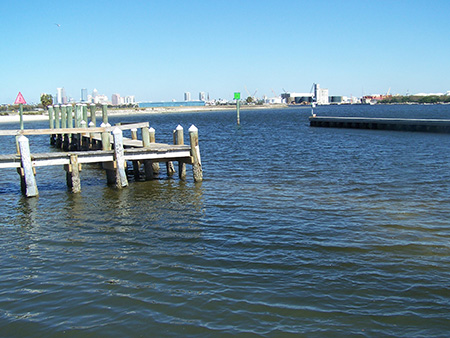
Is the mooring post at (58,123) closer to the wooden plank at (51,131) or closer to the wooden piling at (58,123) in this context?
the wooden piling at (58,123)

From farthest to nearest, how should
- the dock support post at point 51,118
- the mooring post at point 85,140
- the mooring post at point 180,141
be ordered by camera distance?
the dock support post at point 51,118 < the mooring post at point 85,140 < the mooring post at point 180,141

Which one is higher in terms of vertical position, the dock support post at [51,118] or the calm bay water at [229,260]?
the dock support post at [51,118]

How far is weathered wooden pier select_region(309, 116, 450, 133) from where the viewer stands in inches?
1690

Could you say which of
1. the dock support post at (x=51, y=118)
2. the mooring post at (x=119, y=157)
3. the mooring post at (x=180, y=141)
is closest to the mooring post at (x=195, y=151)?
the mooring post at (x=180, y=141)

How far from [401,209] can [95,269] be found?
28.8 feet

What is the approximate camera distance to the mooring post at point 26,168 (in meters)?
15.1

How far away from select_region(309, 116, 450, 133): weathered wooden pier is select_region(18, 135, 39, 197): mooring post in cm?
3742

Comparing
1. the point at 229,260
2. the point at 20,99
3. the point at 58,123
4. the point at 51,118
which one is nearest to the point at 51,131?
the point at 229,260

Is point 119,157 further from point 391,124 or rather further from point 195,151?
point 391,124

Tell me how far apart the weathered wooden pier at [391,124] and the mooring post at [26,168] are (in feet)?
123

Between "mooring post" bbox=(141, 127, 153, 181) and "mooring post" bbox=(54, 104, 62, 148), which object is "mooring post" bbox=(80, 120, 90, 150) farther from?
"mooring post" bbox=(141, 127, 153, 181)

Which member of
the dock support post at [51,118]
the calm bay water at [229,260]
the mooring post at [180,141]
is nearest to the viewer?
the calm bay water at [229,260]

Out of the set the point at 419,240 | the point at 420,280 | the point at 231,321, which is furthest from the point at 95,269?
the point at 419,240

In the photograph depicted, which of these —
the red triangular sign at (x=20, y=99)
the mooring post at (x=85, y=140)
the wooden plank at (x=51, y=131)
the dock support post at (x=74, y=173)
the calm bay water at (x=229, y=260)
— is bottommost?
the calm bay water at (x=229, y=260)
